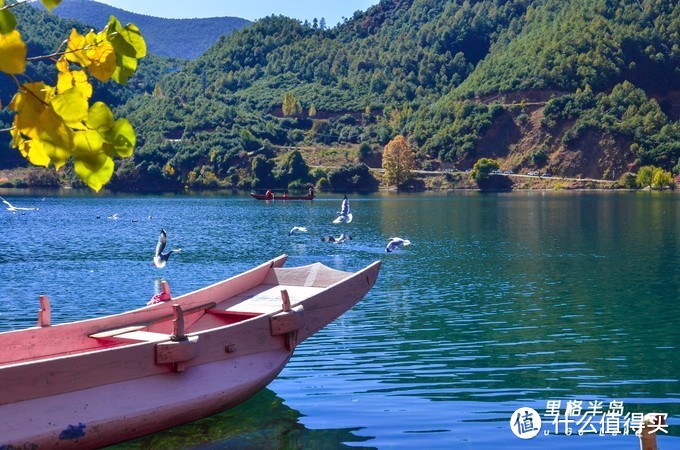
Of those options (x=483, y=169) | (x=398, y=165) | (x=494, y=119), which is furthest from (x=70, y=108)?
(x=494, y=119)

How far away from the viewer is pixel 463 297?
25891mm

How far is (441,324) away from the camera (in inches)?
841

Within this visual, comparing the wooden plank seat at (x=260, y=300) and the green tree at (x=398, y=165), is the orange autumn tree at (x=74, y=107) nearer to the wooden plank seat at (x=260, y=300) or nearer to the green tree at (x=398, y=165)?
the wooden plank seat at (x=260, y=300)

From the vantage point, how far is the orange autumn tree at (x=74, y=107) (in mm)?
3113

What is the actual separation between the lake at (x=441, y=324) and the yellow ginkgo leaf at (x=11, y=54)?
8.96 metres

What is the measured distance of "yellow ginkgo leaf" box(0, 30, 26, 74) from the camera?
302 centimetres

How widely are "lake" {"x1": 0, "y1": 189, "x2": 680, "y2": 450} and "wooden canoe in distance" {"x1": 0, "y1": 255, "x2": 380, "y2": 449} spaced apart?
87 cm

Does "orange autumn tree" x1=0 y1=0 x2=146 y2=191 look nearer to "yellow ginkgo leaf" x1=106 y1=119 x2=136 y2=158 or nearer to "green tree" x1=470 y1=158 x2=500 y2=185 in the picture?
"yellow ginkgo leaf" x1=106 y1=119 x2=136 y2=158

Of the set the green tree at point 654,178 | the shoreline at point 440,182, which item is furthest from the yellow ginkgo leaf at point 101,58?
the shoreline at point 440,182

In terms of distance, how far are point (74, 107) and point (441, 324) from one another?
18.7 m

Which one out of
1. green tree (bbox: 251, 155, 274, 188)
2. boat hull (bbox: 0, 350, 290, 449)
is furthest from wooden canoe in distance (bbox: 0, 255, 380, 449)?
green tree (bbox: 251, 155, 274, 188)

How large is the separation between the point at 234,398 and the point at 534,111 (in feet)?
450

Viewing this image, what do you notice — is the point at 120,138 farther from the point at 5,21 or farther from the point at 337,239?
the point at 337,239

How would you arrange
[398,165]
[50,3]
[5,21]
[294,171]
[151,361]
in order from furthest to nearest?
[398,165] → [294,171] → [151,361] → [50,3] → [5,21]
